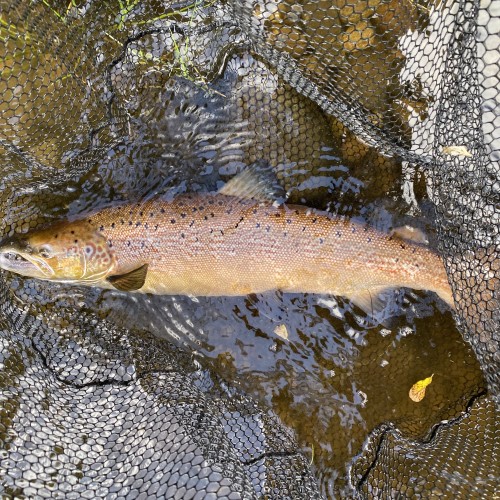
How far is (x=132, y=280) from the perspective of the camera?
3.24 metres

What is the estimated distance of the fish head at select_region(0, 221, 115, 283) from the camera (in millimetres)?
3279

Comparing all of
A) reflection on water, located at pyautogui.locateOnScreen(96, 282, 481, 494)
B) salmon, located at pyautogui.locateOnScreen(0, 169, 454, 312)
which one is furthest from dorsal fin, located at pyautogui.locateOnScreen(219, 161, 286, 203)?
reflection on water, located at pyautogui.locateOnScreen(96, 282, 481, 494)

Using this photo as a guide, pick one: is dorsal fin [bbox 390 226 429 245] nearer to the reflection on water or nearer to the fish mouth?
the reflection on water

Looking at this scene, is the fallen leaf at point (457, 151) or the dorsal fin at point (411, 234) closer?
the fallen leaf at point (457, 151)

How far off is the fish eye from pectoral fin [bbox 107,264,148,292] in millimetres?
494

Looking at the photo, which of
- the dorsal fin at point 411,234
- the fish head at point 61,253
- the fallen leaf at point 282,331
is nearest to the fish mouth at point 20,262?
the fish head at point 61,253

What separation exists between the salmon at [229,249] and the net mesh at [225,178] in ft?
0.82

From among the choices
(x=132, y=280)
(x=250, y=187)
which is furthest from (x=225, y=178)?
(x=132, y=280)

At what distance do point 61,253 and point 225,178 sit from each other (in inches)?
51.2

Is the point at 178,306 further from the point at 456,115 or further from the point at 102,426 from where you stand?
the point at 456,115

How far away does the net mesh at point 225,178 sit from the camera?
118 inches

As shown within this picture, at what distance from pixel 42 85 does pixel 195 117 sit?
1061 mm

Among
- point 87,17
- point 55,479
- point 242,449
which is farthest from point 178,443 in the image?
point 87,17

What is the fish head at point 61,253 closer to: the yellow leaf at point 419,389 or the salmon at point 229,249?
the salmon at point 229,249
